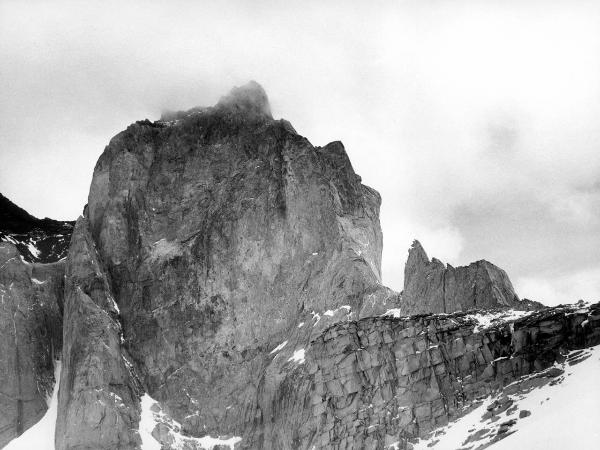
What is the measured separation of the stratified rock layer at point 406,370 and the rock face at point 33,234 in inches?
2444

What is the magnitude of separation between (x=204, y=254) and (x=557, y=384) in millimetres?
58461

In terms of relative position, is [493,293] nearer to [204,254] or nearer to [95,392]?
[204,254]

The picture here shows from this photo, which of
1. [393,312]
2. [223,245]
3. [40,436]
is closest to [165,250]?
[223,245]

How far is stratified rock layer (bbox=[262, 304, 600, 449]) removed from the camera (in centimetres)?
11862

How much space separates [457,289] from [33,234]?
262 ft

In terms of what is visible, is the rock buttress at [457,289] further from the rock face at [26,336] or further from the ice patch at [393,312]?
the rock face at [26,336]

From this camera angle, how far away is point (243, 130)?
164m

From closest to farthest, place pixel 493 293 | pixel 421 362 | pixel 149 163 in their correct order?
pixel 421 362 → pixel 493 293 → pixel 149 163

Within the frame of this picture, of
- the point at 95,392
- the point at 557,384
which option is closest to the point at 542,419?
the point at 557,384

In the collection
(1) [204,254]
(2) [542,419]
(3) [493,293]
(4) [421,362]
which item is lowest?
(2) [542,419]

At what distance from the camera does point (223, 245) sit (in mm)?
153625

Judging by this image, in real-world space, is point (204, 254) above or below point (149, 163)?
below

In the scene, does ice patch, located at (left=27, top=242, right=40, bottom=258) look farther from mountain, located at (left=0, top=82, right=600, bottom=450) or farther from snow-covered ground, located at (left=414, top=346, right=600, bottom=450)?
snow-covered ground, located at (left=414, top=346, right=600, bottom=450)

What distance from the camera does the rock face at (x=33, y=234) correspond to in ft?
580
